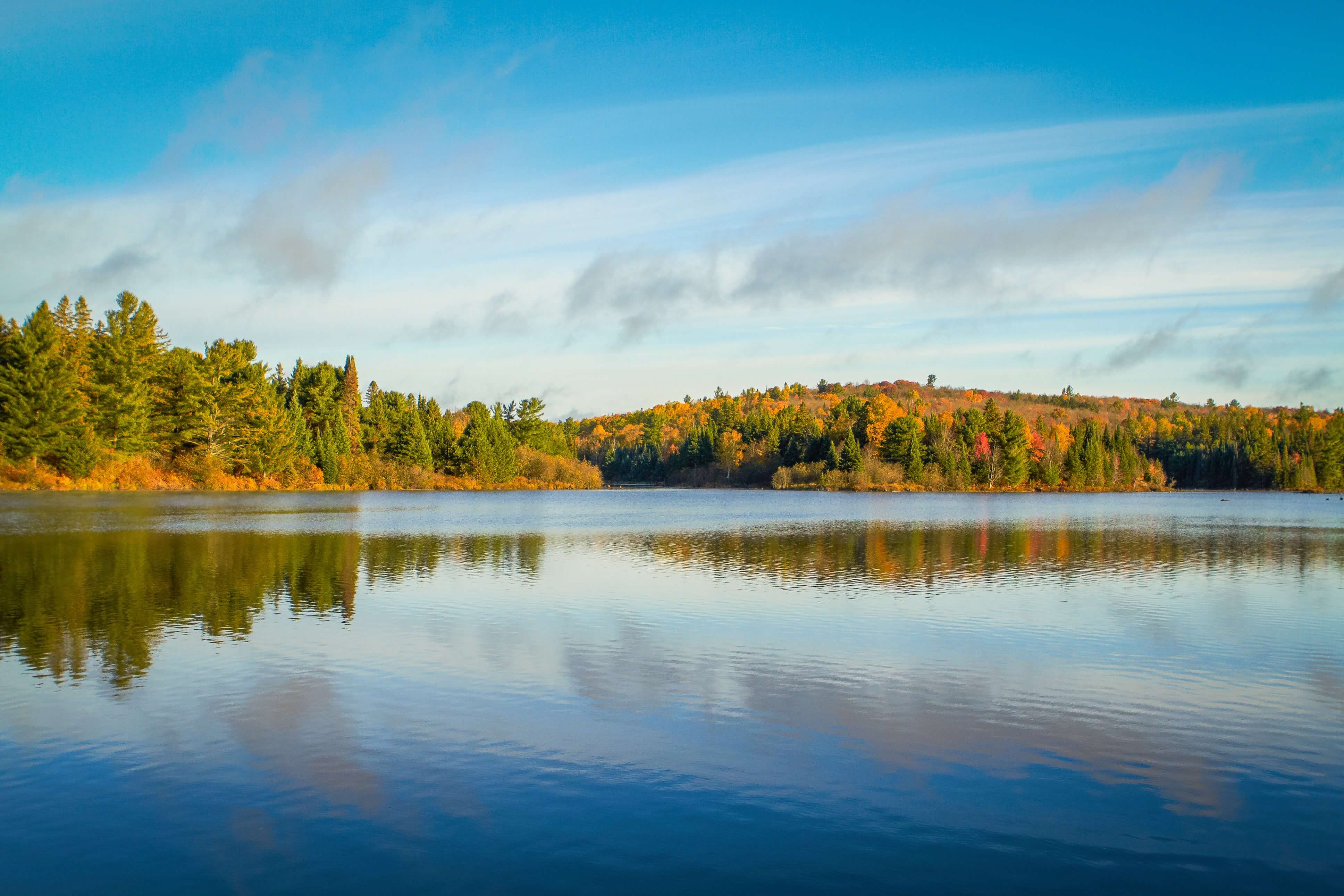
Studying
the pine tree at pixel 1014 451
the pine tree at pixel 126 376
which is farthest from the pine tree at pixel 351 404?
the pine tree at pixel 1014 451

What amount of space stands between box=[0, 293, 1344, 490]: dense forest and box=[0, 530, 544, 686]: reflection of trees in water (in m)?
35.7

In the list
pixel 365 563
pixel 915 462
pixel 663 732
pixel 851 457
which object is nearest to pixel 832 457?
pixel 851 457

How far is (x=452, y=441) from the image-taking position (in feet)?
373

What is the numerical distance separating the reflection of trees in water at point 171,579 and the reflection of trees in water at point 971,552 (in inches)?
297

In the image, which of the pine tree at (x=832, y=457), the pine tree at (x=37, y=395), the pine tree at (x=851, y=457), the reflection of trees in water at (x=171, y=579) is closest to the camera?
the reflection of trees in water at (x=171, y=579)

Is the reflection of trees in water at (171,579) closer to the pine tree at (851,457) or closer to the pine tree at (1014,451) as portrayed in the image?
the pine tree at (851,457)

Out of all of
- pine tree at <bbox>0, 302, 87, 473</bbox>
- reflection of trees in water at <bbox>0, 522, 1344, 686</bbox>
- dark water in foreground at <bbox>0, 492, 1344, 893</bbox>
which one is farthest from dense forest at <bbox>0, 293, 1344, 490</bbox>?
dark water in foreground at <bbox>0, 492, 1344, 893</bbox>

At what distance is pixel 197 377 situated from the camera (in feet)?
243

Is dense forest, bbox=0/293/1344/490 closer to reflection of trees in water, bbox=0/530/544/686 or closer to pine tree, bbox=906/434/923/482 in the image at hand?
pine tree, bbox=906/434/923/482

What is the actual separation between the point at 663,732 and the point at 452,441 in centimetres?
10704

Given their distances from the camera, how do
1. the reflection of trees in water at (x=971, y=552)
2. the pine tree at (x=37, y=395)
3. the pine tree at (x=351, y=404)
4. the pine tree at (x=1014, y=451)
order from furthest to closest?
the pine tree at (x=1014, y=451)
the pine tree at (x=351, y=404)
the pine tree at (x=37, y=395)
the reflection of trees in water at (x=971, y=552)

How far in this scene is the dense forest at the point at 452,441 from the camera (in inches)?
2518

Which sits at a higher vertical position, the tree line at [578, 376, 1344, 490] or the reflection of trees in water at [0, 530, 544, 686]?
the tree line at [578, 376, 1344, 490]

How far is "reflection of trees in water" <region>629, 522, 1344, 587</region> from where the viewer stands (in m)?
27.5
